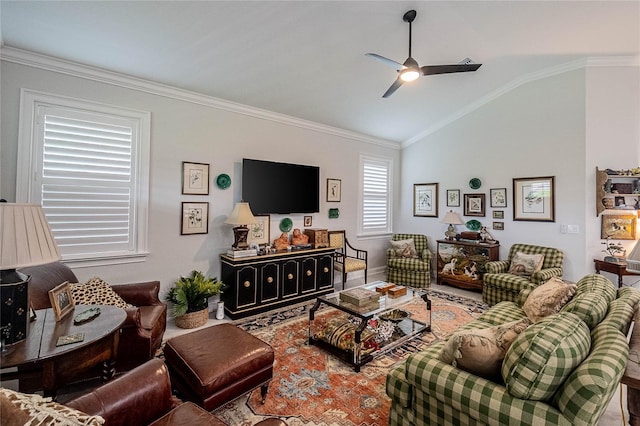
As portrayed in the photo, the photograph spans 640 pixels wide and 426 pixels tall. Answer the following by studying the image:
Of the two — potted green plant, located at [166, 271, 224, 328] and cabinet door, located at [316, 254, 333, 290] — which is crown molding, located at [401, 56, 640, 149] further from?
potted green plant, located at [166, 271, 224, 328]

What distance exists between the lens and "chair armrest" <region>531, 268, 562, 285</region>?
12.1 ft

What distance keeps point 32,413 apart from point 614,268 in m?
5.39

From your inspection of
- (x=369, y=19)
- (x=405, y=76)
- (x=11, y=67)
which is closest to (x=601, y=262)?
(x=405, y=76)

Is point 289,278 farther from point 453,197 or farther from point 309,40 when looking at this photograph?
point 453,197

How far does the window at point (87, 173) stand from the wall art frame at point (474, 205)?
5040 millimetres

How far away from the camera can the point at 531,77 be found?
14.3 ft

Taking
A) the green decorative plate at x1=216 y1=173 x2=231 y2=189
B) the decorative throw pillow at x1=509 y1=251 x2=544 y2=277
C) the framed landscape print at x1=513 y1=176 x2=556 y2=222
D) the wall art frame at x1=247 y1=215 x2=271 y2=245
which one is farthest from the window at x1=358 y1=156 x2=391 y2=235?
the green decorative plate at x1=216 y1=173 x2=231 y2=189

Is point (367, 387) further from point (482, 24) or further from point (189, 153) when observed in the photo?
point (482, 24)

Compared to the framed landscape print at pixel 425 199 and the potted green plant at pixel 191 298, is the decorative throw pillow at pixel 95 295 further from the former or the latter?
the framed landscape print at pixel 425 199

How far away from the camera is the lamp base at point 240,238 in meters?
3.75

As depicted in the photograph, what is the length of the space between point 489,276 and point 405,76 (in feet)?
10.1

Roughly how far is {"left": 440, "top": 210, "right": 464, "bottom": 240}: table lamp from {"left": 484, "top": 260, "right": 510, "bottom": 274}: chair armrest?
84 centimetres

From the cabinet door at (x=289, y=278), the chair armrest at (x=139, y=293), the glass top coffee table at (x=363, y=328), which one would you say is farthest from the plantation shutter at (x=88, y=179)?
the glass top coffee table at (x=363, y=328)

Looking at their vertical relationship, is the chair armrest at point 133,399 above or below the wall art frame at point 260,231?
below
